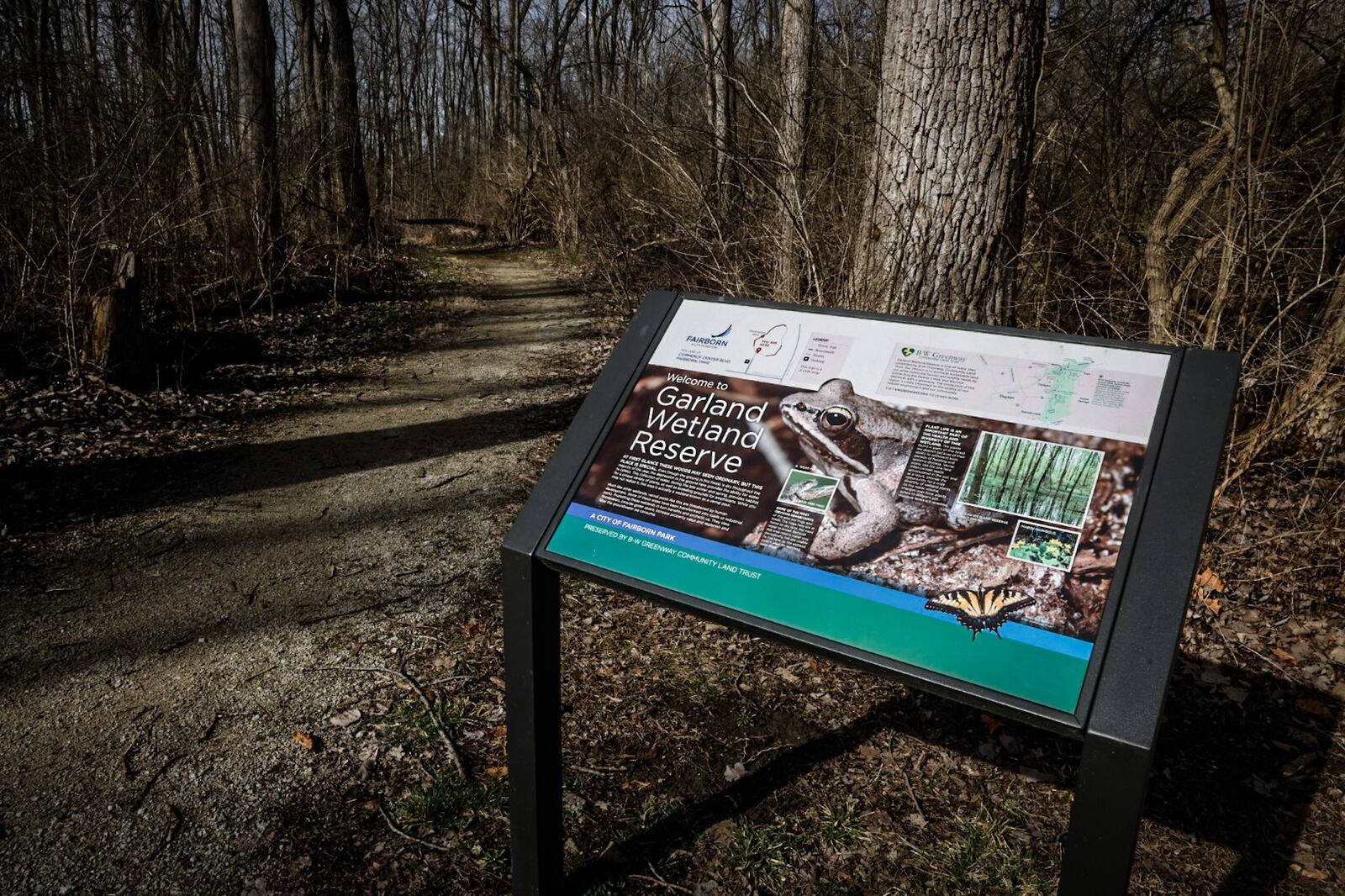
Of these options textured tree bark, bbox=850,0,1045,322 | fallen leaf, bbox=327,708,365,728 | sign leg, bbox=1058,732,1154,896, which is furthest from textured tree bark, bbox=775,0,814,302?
sign leg, bbox=1058,732,1154,896

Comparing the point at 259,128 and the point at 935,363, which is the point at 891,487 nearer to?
the point at 935,363

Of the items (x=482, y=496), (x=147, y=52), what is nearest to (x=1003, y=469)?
(x=482, y=496)

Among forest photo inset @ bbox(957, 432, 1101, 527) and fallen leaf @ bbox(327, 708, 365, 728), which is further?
fallen leaf @ bbox(327, 708, 365, 728)

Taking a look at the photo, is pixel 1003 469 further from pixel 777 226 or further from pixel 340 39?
pixel 340 39

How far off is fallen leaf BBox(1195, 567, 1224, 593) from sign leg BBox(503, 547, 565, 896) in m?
3.48

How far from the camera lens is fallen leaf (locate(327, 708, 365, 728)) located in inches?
117

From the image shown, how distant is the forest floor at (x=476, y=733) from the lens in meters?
2.45

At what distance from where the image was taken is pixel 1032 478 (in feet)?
5.47

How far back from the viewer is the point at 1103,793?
1374mm

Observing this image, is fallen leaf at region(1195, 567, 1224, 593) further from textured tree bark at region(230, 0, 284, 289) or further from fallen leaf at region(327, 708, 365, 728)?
textured tree bark at region(230, 0, 284, 289)

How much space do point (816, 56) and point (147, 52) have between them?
6.14 metres

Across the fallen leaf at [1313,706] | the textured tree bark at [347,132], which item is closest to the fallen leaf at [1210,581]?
the fallen leaf at [1313,706]

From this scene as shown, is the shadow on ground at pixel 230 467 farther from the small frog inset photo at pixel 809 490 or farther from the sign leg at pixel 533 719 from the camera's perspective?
the small frog inset photo at pixel 809 490

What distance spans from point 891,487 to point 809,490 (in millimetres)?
178
